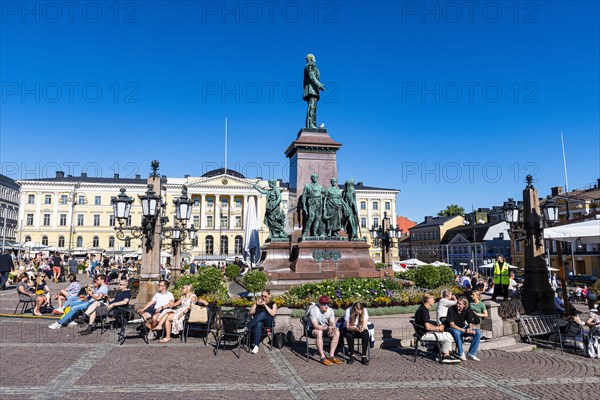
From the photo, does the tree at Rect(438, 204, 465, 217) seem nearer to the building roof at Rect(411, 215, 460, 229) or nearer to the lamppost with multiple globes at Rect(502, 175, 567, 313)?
the building roof at Rect(411, 215, 460, 229)

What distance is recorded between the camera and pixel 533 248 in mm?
12758

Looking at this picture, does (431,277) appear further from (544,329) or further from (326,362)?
(326,362)

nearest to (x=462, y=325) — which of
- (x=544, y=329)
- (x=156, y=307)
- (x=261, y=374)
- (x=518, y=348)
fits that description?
(x=518, y=348)

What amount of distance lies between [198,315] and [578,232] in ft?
32.1

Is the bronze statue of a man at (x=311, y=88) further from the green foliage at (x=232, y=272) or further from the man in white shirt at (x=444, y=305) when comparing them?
the man in white shirt at (x=444, y=305)

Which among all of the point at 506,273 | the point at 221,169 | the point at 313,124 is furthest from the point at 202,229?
the point at 506,273

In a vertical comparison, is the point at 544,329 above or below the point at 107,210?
below

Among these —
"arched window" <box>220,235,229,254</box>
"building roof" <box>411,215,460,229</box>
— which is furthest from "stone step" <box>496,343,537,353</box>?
"building roof" <box>411,215,460,229</box>

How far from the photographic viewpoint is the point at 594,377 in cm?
750

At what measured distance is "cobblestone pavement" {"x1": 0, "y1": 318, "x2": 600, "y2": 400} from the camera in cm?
646

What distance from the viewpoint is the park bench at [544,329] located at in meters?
9.82

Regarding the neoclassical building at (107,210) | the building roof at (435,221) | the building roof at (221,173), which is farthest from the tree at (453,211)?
the building roof at (221,173)

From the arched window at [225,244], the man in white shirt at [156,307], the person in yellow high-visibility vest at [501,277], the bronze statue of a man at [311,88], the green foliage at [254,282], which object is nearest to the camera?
the man in white shirt at [156,307]

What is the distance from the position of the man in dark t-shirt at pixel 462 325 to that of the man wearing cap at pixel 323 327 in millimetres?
2316
